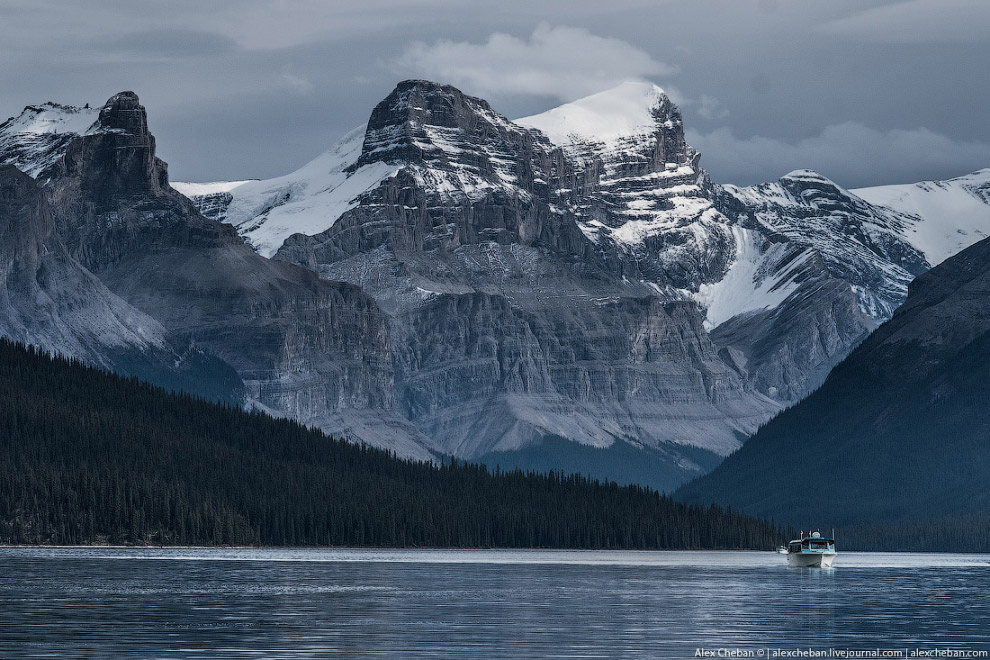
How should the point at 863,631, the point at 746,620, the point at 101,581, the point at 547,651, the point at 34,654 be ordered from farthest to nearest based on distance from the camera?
the point at 101,581
the point at 746,620
the point at 863,631
the point at 547,651
the point at 34,654

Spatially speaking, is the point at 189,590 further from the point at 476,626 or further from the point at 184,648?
the point at 184,648

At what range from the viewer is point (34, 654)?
117375 mm

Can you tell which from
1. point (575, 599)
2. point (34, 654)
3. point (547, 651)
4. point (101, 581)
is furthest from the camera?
point (101, 581)

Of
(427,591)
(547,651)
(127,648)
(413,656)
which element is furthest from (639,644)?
(427,591)

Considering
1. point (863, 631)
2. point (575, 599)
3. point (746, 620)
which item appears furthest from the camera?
point (575, 599)

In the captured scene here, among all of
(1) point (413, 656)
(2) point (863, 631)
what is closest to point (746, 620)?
(2) point (863, 631)

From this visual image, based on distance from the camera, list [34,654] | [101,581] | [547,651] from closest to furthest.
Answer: [34,654]
[547,651]
[101,581]

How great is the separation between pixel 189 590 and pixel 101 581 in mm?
15888

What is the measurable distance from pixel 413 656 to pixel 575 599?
57.6 m

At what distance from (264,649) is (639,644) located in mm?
24461

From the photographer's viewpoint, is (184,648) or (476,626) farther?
(476,626)

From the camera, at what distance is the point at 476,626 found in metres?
143

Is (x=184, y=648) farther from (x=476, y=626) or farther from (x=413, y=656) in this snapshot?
(x=476, y=626)

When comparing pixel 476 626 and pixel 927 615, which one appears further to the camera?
pixel 927 615
